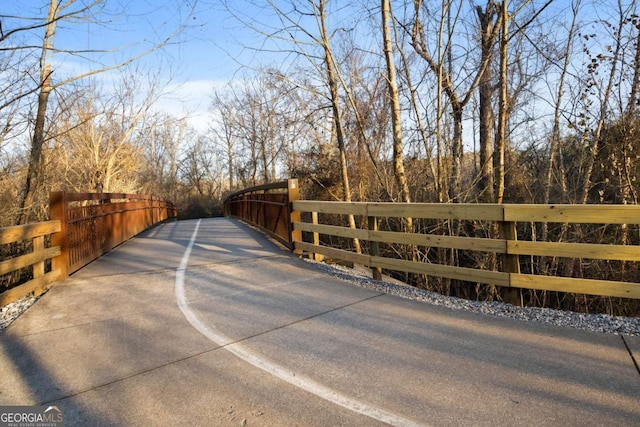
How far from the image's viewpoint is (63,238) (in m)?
6.29

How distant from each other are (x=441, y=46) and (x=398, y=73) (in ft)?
5.49

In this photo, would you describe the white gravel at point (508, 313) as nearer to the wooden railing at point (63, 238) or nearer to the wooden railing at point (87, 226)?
the wooden railing at point (63, 238)

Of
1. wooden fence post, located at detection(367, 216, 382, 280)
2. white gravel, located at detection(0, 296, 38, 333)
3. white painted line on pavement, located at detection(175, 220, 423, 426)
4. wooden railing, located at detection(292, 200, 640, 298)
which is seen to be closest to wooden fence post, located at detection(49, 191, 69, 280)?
white gravel, located at detection(0, 296, 38, 333)

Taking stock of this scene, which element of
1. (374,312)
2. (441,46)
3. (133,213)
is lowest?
(374,312)

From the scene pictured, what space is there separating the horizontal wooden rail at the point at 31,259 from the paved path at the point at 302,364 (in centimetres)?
36

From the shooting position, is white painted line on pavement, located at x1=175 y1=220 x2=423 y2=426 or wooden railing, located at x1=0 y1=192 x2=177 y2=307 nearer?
white painted line on pavement, located at x1=175 y1=220 x2=423 y2=426

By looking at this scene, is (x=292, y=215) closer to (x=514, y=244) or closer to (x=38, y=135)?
(x=514, y=244)

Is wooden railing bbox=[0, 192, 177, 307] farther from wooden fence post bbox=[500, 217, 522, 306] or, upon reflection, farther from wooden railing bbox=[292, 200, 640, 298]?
wooden fence post bbox=[500, 217, 522, 306]

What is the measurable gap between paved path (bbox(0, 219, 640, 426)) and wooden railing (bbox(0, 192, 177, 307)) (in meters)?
0.57

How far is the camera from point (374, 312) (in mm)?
4625

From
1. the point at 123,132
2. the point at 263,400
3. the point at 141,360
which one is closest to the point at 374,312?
the point at 263,400

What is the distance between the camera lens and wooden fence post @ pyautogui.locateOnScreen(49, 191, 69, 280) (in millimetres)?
6195

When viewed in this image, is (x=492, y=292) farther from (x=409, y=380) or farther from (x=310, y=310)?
(x=409, y=380)

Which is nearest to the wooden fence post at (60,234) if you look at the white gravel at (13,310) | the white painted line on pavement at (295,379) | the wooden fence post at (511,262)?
the white gravel at (13,310)
